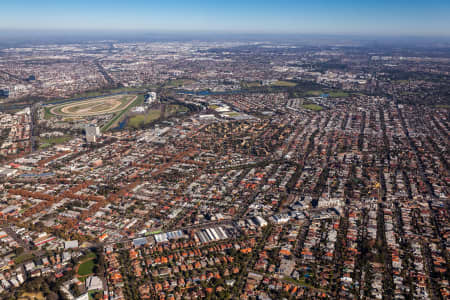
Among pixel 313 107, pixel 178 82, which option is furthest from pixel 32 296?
pixel 178 82

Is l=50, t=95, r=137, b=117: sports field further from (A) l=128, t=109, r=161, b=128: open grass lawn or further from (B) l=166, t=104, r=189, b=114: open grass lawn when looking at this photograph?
(B) l=166, t=104, r=189, b=114: open grass lawn

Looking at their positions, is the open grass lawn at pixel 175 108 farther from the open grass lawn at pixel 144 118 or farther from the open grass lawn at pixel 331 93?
the open grass lawn at pixel 331 93

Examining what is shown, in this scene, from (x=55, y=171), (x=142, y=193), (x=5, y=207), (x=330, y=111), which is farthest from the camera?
(x=330, y=111)

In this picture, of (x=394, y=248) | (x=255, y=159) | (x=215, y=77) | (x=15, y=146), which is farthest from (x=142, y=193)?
(x=215, y=77)

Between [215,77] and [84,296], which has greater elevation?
[215,77]

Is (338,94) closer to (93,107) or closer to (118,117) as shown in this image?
(118,117)

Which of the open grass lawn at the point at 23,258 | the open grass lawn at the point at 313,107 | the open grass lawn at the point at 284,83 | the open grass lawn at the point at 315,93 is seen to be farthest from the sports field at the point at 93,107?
the open grass lawn at the point at 23,258

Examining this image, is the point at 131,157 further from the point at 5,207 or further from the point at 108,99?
the point at 108,99
